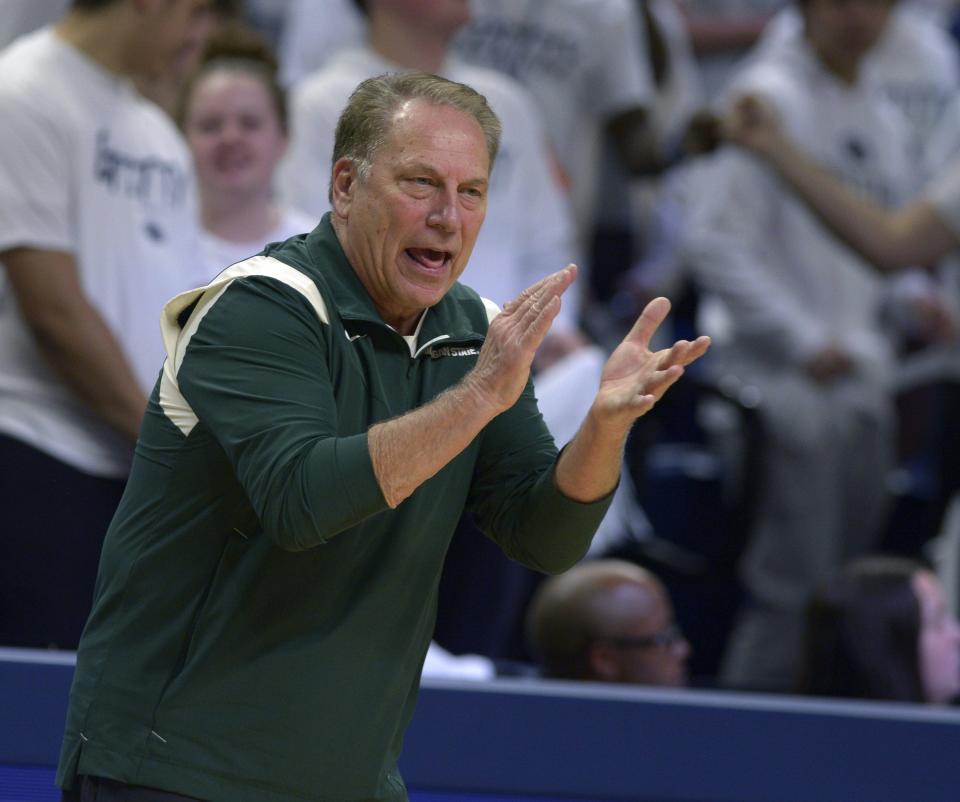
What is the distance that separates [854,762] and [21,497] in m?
1.56

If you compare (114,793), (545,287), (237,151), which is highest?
(545,287)

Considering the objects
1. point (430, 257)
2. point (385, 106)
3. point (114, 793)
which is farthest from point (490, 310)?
point (114, 793)

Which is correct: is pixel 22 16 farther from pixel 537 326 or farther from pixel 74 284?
pixel 537 326

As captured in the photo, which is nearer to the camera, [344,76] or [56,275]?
[56,275]

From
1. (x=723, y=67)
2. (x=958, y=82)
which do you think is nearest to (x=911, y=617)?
(x=958, y=82)

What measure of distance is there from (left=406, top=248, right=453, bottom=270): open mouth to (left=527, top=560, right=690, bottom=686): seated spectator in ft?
5.69

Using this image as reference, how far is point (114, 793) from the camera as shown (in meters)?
1.83

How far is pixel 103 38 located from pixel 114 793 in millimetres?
1919

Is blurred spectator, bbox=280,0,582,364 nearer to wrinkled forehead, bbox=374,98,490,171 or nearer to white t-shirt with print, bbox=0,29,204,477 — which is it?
white t-shirt with print, bbox=0,29,204,477

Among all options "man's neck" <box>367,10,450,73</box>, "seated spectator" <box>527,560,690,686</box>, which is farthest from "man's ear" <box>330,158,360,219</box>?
"man's neck" <box>367,10,450,73</box>

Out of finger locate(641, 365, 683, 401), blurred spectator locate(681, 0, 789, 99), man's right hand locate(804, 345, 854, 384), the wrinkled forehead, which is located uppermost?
blurred spectator locate(681, 0, 789, 99)

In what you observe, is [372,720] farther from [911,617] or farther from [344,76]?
[344,76]

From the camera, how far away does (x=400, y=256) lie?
6.22 feet

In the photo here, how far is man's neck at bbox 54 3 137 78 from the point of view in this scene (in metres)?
3.32
